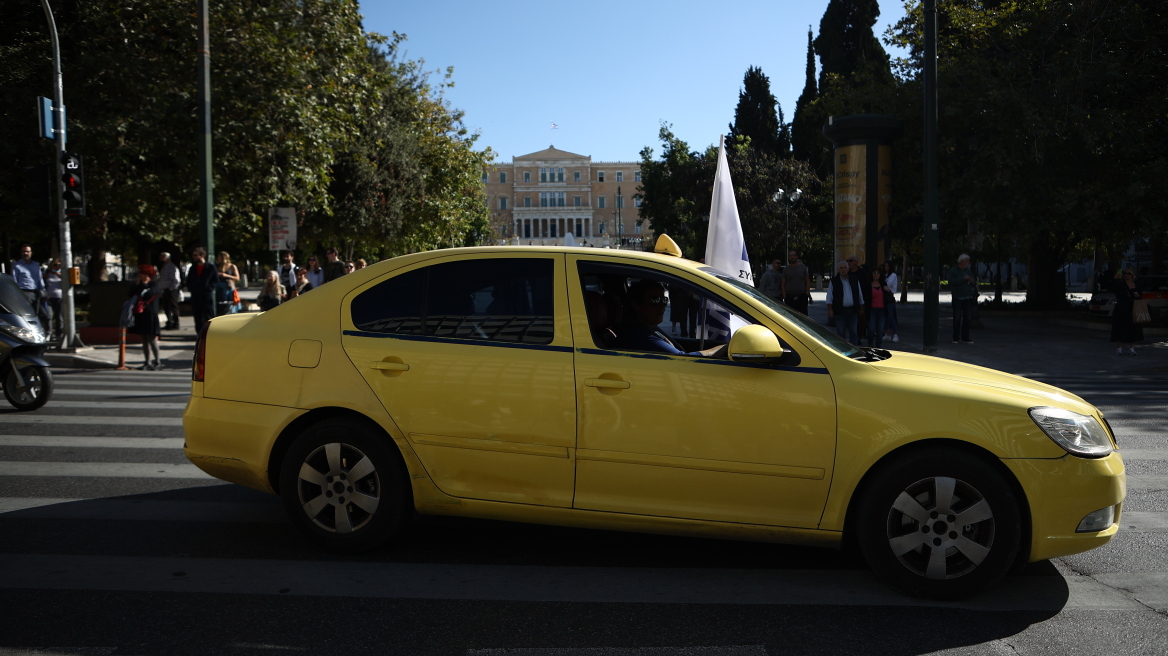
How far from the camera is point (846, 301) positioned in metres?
15.5

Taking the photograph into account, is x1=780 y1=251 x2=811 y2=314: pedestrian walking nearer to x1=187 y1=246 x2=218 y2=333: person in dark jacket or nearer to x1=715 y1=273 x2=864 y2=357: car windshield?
x1=187 y1=246 x2=218 y2=333: person in dark jacket

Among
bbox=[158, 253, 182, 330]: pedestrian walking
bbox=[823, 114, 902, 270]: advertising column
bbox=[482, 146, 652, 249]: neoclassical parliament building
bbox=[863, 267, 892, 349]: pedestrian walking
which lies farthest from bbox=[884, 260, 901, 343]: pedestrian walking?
bbox=[482, 146, 652, 249]: neoclassical parliament building

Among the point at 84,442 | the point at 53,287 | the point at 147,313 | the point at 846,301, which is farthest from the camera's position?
the point at 53,287

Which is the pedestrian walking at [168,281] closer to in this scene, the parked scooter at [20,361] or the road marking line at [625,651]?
the parked scooter at [20,361]

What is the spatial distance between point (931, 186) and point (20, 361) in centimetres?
1255

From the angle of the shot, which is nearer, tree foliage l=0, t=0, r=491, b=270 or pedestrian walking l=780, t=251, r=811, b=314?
pedestrian walking l=780, t=251, r=811, b=314

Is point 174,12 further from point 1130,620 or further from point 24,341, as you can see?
point 1130,620

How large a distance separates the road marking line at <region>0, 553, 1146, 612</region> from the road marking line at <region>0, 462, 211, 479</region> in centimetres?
180

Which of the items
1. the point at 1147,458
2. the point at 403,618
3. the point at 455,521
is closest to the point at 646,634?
the point at 403,618

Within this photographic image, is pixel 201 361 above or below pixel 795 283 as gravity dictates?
below

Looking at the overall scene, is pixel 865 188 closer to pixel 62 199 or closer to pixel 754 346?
pixel 62 199

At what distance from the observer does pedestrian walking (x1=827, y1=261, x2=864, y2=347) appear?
50.8ft

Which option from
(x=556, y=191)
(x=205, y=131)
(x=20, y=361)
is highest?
(x=556, y=191)

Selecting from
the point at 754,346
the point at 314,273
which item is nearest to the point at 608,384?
the point at 754,346
